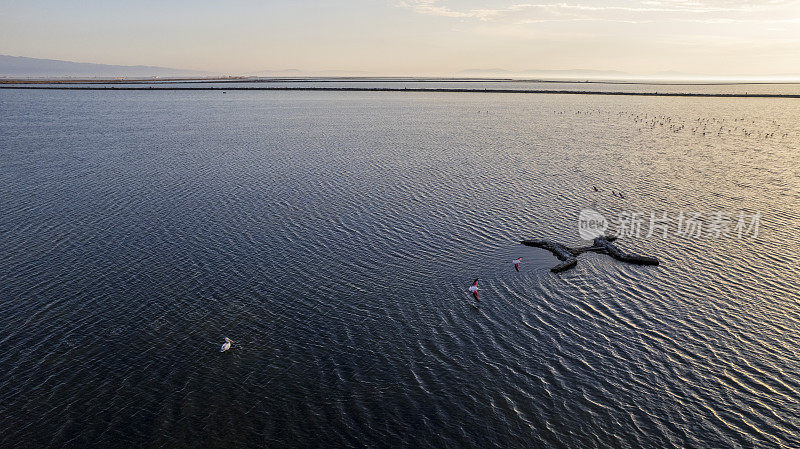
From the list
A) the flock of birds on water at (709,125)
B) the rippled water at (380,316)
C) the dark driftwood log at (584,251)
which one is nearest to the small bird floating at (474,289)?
the rippled water at (380,316)

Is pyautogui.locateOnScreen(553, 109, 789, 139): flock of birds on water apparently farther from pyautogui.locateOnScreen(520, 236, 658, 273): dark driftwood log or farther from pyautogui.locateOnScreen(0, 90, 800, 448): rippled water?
pyautogui.locateOnScreen(520, 236, 658, 273): dark driftwood log

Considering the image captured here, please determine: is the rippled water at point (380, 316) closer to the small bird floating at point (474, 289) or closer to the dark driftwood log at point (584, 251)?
the small bird floating at point (474, 289)

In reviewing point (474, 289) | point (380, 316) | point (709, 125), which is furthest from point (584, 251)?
point (709, 125)

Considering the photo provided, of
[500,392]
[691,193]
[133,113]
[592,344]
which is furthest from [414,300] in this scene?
[133,113]

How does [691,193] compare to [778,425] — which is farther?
[691,193]

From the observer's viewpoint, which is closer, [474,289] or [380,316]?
[380,316]

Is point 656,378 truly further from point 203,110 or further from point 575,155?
point 203,110

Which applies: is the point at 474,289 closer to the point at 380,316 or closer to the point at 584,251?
the point at 380,316
